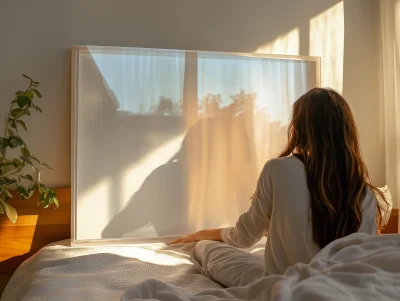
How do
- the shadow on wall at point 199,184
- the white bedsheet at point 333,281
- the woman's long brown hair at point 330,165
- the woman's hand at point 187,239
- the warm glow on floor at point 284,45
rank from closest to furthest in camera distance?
the white bedsheet at point 333,281 → the woman's long brown hair at point 330,165 → the woman's hand at point 187,239 → the shadow on wall at point 199,184 → the warm glow on floor at point 284,45

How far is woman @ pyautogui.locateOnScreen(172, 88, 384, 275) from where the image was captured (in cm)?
146

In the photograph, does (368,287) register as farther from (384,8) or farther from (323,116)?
(384,8)

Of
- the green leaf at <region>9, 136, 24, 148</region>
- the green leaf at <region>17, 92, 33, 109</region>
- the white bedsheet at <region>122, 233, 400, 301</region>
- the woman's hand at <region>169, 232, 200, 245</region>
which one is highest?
the green leaf at <region>17, 92, 33, 109</region>

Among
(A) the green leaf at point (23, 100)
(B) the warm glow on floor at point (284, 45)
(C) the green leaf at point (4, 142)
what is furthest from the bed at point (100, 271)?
(B) the warm glow on floor at point (284, 45)

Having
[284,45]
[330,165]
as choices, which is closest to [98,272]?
[330,165]

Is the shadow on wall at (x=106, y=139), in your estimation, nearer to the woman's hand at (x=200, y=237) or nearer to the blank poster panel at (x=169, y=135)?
the blank poster panel at (x=169, y=135)

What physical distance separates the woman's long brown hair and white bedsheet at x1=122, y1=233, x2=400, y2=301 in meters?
0.11

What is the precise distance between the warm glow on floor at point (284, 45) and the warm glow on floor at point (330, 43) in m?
0.08

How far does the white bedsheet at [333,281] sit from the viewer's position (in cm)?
108

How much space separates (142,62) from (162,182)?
1.75ft

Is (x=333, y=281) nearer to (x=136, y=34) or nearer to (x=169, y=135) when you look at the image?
(x=169, y=135)

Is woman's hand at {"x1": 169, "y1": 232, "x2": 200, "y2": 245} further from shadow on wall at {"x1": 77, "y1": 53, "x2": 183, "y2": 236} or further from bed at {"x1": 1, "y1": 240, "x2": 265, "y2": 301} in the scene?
shadow on wall at {"x1": 77, "y1": 53, "x2": 183, "y2": 236}

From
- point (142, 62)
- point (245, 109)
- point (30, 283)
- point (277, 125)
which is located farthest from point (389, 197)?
point (30, 283)

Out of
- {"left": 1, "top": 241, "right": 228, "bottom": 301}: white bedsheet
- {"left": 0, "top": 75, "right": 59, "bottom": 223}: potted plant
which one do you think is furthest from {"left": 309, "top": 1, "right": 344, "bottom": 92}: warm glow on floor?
{"left": 0, "top": 75, "right": 59, "bottom": 223}: potted plant
